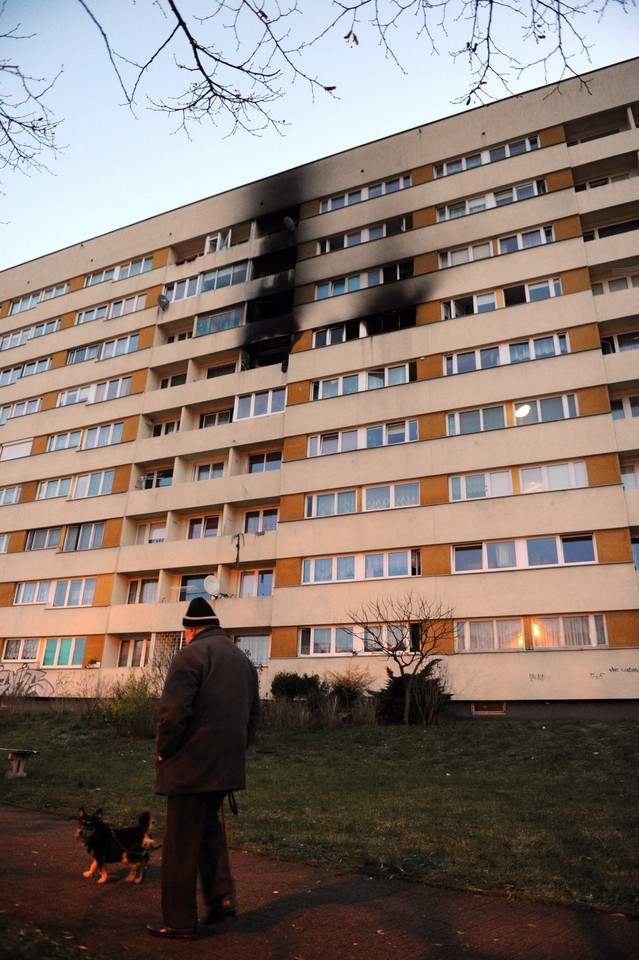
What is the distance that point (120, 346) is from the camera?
3547cm

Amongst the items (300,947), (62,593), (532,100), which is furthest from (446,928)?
(532,100)

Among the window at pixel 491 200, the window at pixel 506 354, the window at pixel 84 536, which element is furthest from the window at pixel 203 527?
the window at pixel 491 200

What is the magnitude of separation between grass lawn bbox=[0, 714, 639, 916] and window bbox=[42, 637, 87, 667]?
10.3 m

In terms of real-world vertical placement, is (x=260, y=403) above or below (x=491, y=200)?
below

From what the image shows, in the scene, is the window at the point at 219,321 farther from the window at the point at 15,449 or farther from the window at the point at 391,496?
the window at the point at 391,496

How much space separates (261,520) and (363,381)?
7.30 meters

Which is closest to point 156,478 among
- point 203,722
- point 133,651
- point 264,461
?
point 264,461

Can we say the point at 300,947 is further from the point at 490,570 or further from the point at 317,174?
the point at 317,174

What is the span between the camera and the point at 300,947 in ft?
13.1

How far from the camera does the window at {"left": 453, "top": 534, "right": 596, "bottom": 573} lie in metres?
21.9

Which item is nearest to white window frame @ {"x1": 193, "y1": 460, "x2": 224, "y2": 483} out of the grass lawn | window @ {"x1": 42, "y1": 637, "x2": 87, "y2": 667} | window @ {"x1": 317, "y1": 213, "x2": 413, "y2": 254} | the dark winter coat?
window @ {"x1": 42, "y1": 637, "x2": 87, "y2": 667}

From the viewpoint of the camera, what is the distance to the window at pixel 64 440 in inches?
1347

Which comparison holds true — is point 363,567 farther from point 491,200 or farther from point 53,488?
point 53,488

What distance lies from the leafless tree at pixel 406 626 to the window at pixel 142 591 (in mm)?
9958
